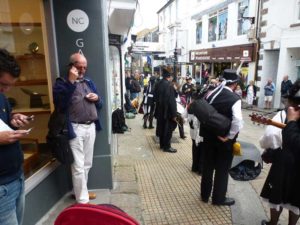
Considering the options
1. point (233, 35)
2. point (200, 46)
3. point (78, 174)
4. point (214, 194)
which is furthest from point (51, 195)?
point (200, 46)

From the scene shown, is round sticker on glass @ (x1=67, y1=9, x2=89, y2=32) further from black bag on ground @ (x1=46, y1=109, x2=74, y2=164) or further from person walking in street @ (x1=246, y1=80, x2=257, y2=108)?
person walking in street @ (x1=246, y1=80, x2=257, y2=108)

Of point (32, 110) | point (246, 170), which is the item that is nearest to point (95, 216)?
point (32, 110)

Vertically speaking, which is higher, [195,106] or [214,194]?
[195,106]

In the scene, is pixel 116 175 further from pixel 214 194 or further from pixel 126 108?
pixel 126 108

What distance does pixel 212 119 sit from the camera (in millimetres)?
2912

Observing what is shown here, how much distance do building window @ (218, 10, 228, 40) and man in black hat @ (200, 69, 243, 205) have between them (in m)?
14.7

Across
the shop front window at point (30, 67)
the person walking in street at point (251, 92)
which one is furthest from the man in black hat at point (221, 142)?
the person walking in street at point (251, 92)

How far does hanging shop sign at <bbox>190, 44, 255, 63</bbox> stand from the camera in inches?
533

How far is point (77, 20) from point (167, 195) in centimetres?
260

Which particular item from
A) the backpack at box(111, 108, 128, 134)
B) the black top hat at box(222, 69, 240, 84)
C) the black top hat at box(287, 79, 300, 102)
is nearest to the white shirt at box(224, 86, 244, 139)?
the black top hat at box(222, 69, 240, 84)

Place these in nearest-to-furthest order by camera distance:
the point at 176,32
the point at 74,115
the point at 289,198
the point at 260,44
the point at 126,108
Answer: the point at 289,198
the point at 74,115
the point at 126,108
the point at 260,44
the point at 176,32

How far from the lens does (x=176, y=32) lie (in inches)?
983

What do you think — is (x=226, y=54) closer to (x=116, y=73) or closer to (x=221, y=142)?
(x=116, y=73)

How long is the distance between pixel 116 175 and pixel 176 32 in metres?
22.9
